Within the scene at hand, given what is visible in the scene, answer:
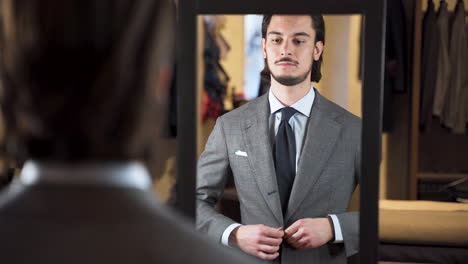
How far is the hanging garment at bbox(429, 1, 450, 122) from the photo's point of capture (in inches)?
153

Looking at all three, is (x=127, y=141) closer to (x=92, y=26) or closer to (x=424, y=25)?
(x=92, y=26)

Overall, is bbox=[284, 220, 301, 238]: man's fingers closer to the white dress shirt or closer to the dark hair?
the white dress shirt

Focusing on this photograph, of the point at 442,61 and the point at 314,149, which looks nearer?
the point at 314,149

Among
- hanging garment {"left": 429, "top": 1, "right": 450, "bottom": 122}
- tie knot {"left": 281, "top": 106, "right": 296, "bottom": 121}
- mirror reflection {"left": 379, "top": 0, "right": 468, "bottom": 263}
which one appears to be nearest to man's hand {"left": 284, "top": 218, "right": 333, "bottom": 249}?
tie knot {"left": 281, "top": 106, "right": 296, "bottom": 121}

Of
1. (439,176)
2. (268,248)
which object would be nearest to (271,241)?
(268,248)

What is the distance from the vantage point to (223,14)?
3.99 ft

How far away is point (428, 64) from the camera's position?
3.96 metres

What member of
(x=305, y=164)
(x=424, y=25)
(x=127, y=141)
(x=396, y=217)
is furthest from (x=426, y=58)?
(x=127, y=141)

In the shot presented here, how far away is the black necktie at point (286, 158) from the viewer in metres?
1.22

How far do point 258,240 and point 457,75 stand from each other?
10.5ft

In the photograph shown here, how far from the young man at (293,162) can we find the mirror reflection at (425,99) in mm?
2432

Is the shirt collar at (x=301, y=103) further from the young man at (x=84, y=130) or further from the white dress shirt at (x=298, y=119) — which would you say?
the young man at (x=84, y=130)

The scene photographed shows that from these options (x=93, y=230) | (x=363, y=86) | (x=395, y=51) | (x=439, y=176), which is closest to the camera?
(x=93, y=230)

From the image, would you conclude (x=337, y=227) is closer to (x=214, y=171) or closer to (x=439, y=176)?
(x=214, y=171)
